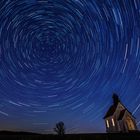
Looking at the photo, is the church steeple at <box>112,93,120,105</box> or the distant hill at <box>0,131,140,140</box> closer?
the distant hill at <box>0,131,140,140</box>

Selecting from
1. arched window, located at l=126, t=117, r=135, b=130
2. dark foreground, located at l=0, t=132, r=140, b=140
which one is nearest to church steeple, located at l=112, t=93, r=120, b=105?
arched window, located at l=126, t=117, r=135, b=130

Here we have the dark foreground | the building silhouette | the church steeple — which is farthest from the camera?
the church steeple

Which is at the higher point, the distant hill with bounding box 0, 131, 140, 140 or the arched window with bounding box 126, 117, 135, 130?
the arched window with bounding box 126, 117, 135, 130

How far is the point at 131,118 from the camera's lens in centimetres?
4778

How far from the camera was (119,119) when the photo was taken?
47.3 meters

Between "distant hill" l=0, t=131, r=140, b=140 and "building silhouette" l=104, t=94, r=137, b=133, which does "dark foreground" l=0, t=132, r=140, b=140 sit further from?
"building silhouette" l=104, t=94, r=137, b=133

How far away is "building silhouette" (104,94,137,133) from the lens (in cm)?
4621

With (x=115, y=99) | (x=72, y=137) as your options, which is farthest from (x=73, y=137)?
(x=115, y=99)

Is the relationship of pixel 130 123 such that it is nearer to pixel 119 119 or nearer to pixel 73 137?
pixel 119 119

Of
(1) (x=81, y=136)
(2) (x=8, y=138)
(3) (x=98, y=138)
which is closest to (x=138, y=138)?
(3) (x=98, y=138)

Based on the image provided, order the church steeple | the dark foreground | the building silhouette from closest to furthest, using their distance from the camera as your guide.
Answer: the dark foreground, the building silhouette, the church steeple

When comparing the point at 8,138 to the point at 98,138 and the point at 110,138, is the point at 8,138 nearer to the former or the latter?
the point at 98,138

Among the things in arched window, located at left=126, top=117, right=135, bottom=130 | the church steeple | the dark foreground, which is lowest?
the dark foreground

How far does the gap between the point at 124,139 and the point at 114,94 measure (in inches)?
1718
